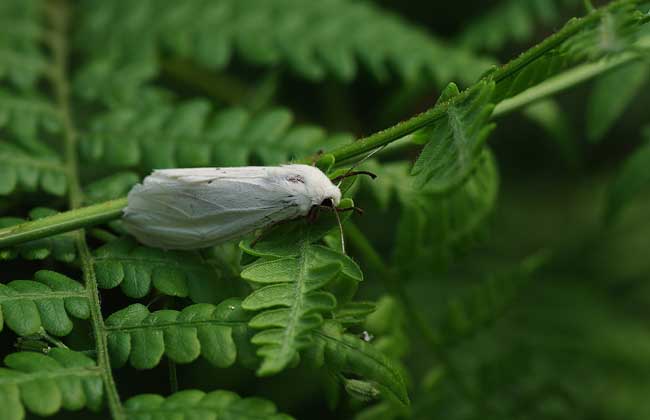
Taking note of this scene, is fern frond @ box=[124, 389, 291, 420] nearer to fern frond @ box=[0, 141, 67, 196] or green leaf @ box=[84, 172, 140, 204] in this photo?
green leaf @ box=[84, 172, 140, 204]

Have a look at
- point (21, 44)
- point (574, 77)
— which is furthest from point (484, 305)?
point (21, 44)

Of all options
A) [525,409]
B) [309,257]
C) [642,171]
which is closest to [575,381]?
[525,409]

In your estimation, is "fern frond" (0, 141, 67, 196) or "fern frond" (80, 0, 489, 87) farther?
"fern frond" (80, 0, 489, 87)

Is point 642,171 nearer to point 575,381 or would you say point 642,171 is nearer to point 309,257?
point 575,381

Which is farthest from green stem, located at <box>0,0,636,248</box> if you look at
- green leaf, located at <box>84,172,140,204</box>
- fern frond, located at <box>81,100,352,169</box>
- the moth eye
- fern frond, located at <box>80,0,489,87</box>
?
fern frond, located at <box>80,0,489,87</box>

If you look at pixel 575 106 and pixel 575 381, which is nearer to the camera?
pixel 575 381

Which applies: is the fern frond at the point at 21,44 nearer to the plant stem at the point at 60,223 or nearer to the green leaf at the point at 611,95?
the plant stem at the point at 60,223
